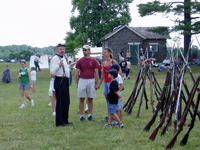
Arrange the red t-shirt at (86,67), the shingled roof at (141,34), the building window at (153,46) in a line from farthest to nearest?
1. the building window at (153,46)
2. the shingled roof at (141,34)
3. the red t-shirt at (86,67)

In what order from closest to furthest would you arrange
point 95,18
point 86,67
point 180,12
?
point 86,67
point 180,12
point 95,18

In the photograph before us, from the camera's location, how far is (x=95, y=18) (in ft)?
164

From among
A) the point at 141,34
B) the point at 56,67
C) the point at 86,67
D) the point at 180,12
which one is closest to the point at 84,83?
the point at 86,67

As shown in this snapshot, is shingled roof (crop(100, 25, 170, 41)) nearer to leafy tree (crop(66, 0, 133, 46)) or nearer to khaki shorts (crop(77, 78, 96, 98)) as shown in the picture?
leafy tree (crop(66, 0, 133, 46))

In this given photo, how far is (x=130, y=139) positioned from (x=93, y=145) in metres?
0.86

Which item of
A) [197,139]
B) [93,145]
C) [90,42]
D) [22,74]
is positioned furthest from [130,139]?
[90,42]

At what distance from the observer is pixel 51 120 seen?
322 inches

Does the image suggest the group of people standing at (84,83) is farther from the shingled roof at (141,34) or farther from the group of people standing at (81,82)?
the shingled roof at (141,34)

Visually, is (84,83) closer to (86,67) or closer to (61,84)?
(86,67)

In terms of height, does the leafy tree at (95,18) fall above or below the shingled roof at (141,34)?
above

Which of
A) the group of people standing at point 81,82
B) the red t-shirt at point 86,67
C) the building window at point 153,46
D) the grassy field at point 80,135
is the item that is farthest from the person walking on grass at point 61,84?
the building window at point 153,46

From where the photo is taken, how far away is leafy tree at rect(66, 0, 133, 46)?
47875 millimetres

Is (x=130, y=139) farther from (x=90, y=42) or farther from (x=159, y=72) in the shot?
(x=90, y=42)

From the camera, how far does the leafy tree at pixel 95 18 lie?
47.9m
